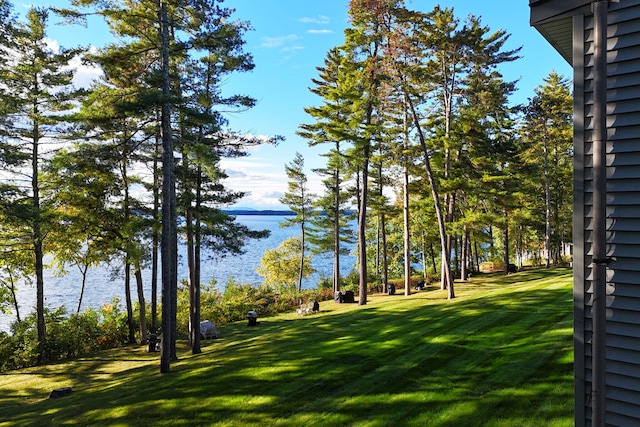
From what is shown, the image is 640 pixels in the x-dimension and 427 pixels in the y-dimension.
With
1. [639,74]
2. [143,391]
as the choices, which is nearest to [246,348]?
[143,391]

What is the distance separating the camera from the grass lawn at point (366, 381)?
634cm

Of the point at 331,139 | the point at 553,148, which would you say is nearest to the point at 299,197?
the point at 331,139

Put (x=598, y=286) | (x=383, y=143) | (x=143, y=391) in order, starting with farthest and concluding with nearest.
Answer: (x=383, y=143) < (x=143, y=391) < (x=598, y=286)

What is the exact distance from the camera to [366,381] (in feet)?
25.4

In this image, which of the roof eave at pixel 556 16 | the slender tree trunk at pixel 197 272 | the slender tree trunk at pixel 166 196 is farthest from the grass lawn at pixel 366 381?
the roof eave at pixel 556 16

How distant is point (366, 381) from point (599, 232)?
5702 mm

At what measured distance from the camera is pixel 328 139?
2278cm

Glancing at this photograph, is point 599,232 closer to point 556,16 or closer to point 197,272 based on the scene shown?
point 556,16

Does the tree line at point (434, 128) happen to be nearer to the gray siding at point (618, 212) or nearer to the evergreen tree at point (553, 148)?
the evergreen tree at point (553, 148)

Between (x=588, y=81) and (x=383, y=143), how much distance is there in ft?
61.5

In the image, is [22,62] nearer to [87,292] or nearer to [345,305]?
[345,305]

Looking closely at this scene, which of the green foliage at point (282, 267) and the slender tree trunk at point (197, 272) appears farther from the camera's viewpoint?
the green foliage at point (282, 267)

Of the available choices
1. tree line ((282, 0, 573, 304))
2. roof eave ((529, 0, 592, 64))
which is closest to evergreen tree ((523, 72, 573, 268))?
tree line ((282, 0, 573, 304))

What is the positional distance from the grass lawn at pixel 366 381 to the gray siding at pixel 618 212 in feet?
7.41
